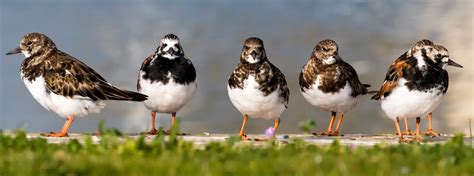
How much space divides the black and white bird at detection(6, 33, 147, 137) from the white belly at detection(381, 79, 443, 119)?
16.1 feet

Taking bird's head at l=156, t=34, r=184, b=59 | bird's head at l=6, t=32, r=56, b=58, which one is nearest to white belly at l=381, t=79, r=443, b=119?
bird's head at l=156, t=34, r=184, b=59

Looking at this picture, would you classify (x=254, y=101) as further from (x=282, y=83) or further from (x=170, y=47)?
(x=170, y=47)

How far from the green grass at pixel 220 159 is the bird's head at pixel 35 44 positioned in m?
5.45

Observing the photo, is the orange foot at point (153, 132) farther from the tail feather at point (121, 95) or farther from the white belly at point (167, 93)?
the tail feather at point (121, 95)

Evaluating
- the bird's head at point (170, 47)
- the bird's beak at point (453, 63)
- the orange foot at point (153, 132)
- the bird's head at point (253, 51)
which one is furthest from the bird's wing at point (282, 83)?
the bird's beak at point (453, 63)

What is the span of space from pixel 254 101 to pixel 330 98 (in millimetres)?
2236

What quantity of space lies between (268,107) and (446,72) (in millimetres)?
3544

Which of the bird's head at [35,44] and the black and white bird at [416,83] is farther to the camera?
the bird's head at [35,44]

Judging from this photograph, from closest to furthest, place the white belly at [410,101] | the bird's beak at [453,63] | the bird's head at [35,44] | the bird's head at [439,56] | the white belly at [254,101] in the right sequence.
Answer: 1. the white belly at [410,101]
2. the white belly at [254,101]
3. the bird's head at [439,56]
4. the bird's beak at [453,63]
5. the bird's head at [35,44]

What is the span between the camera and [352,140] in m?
15.6

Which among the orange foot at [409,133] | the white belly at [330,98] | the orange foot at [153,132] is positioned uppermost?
the white belly at [330,98]

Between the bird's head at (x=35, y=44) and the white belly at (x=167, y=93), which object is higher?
the bird's head at (x=35, y=44)

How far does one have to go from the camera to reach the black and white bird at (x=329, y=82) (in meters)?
17.1

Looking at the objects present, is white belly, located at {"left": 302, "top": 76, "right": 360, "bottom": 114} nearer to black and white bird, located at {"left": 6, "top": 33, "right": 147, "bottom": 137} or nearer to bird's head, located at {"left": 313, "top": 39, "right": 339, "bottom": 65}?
bird's head, located at {"left": 313, "top": 39, "right": 339, "bottom": 65}
